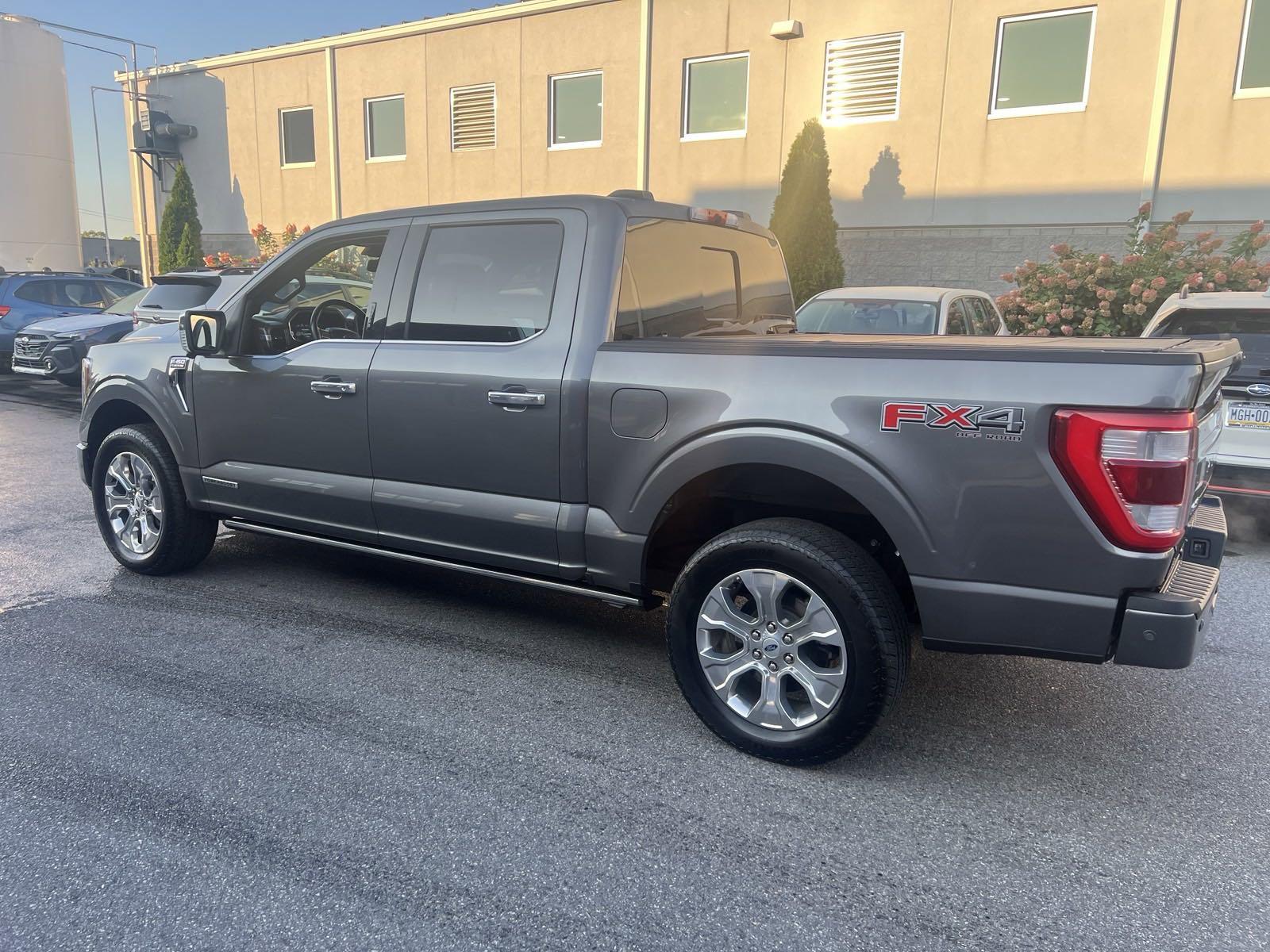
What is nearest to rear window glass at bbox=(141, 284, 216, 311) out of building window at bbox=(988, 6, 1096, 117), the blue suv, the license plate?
the blue suv

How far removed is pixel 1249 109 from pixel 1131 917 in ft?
43.0

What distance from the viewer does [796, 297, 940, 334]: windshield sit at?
8352 millimetres

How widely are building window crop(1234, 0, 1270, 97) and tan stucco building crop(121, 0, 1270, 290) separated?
0.02m

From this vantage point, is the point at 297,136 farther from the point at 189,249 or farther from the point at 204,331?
the point at 204,331

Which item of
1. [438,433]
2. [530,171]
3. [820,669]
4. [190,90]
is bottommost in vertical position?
[820,669]

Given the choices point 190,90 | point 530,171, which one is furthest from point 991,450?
point 190,90

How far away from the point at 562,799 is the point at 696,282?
228 cm

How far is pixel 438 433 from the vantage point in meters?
3.88

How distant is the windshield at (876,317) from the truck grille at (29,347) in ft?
34.3

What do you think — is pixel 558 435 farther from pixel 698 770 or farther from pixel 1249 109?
pixel 1249 109

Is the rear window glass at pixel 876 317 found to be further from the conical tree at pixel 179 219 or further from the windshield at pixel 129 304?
the conical tree at pixel 179 219

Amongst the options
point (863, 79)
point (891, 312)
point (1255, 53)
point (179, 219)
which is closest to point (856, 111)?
point (863, 79)

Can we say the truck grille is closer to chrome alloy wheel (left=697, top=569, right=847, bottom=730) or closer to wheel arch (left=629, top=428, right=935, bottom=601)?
wheel arch (left=629, top=428, right=935, bottom=601)

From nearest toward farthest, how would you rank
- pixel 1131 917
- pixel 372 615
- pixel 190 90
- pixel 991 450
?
pixel 1131 917 → pixel 991 450 → pixel 372 615 → pixel 190 90
